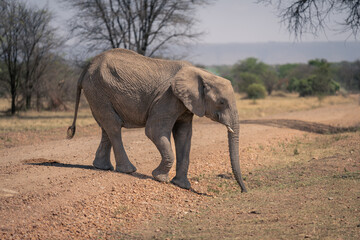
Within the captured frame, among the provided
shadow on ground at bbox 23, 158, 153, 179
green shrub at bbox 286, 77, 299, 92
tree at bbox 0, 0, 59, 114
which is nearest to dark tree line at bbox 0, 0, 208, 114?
tree at bbox 0, 0, 59, 114

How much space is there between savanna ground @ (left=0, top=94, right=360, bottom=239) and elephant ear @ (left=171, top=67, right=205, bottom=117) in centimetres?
145

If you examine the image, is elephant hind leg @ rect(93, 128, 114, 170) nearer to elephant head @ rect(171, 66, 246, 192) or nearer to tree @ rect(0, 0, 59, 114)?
elephant head @ rect(171, 66, 246, 192)

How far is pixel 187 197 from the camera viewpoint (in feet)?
21.5

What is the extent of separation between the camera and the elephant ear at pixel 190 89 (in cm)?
643

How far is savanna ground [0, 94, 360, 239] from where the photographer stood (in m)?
4.86

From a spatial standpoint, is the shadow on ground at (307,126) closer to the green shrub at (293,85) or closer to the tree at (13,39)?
the tree at (13,39)

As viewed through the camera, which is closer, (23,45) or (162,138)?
(162,138)

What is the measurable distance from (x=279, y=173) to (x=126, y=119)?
11.4 ft

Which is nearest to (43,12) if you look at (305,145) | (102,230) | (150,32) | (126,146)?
(150,32)

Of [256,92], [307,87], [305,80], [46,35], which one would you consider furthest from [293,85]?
[46,35]

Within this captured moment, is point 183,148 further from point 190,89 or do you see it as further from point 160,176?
point 190,89

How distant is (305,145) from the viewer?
39.4ft

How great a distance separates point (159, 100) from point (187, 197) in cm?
167

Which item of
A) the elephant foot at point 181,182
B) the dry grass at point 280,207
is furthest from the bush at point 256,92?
the elephant foot at point 181,182
